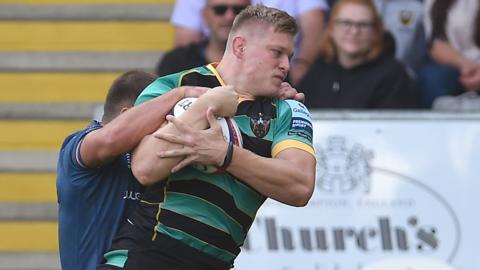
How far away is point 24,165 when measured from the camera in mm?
9758

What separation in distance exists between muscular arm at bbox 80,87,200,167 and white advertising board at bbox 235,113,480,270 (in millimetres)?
3241

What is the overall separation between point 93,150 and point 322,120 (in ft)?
11.0

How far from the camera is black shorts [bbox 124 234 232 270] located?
486 cm

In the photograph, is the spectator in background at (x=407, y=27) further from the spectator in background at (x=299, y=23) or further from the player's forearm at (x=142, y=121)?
the player's forearm at (x=142, y=121)

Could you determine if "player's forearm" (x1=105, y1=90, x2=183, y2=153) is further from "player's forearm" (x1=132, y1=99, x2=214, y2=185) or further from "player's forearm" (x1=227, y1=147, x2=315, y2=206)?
"player's forearm" (x1=227, y1=147, x2=315, y2=206)

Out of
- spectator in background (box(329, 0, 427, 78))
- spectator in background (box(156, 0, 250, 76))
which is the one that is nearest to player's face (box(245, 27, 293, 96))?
spectator in background (box(156, 0, 250, 76))

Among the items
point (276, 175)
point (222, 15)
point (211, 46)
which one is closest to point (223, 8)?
point (222, 15)

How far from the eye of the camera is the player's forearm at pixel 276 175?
15.5 ft

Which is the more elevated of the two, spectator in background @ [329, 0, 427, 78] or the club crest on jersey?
the club crest on jersey

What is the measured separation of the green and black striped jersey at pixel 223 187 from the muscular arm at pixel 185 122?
92 mm

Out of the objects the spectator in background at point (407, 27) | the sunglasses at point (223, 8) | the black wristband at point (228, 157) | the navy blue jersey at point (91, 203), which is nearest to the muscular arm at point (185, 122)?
the black wristband at point (228, 157)

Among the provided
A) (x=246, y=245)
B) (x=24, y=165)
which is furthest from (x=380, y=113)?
(x=24, y=165)

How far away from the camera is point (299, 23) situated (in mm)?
9359

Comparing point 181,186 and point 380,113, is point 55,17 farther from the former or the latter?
point 181,186
